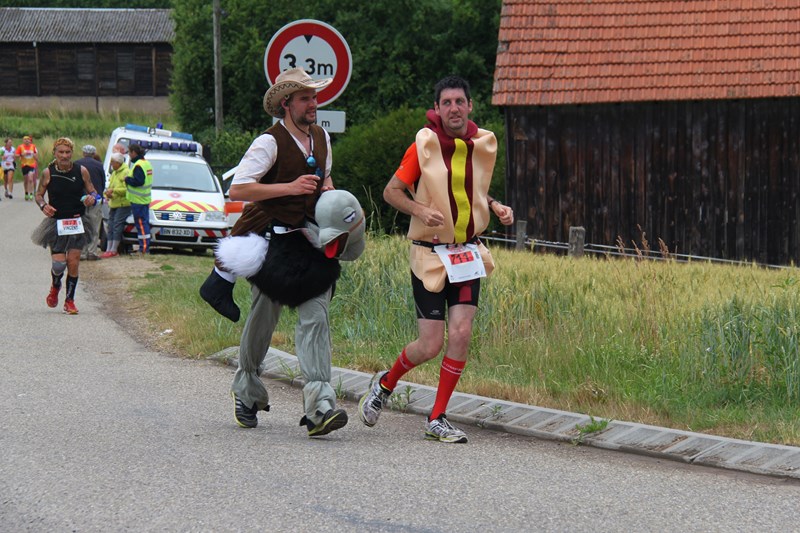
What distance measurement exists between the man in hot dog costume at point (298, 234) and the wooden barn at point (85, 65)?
227 feet

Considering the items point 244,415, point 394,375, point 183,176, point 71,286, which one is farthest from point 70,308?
point 183,176

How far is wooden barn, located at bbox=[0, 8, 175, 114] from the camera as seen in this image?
75.4 m

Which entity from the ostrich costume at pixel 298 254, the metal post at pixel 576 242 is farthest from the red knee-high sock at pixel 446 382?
the metal post at pixel 576 242

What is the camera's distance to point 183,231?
2258cm

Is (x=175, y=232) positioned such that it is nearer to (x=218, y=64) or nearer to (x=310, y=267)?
(x=218, y=64)

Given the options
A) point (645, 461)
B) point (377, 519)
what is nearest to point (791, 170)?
point (645, 461)

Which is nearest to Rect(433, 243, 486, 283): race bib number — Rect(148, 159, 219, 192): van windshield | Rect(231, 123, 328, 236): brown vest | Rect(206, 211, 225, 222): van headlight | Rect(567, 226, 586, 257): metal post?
Rect(231, 123, 328, 236): brown vest

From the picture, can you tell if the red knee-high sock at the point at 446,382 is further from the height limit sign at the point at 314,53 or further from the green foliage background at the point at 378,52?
the green foliage background at the point at 378,52

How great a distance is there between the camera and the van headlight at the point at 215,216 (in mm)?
22781

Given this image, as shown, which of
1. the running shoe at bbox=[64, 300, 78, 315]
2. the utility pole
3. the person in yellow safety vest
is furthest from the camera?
the utility pole

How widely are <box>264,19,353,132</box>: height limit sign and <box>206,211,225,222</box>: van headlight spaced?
11.8 metres

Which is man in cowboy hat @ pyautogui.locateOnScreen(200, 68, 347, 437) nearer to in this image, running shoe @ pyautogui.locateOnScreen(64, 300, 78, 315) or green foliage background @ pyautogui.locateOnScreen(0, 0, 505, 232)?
running shoe @ pyautogui.locateOnScreen(64, 300, 78, 315)

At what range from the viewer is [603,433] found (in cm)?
741

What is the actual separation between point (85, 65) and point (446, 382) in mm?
72032
